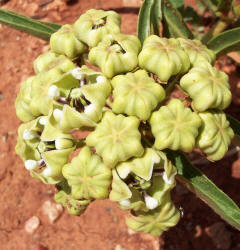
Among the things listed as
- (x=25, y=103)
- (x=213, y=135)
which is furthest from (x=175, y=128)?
(x=25, y=103)

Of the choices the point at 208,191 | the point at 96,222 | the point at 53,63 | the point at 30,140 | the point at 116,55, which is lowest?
the point at 96,222

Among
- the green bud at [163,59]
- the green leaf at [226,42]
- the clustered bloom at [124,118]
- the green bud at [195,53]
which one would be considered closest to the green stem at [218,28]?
the green leaf at [226,42]

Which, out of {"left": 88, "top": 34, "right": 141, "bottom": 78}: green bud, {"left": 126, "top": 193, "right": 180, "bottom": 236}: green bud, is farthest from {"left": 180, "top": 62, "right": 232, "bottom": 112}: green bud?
{"left": 126, "top": 193, "right": 180, "bottom": 236}: green bud

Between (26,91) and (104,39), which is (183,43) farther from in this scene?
(26,91)

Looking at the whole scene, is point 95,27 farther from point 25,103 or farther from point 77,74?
point 25,103

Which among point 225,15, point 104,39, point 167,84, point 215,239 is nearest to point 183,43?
point 167,84

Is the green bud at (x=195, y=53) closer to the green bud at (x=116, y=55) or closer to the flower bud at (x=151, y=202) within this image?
the green bud at (x=116, y=55)
